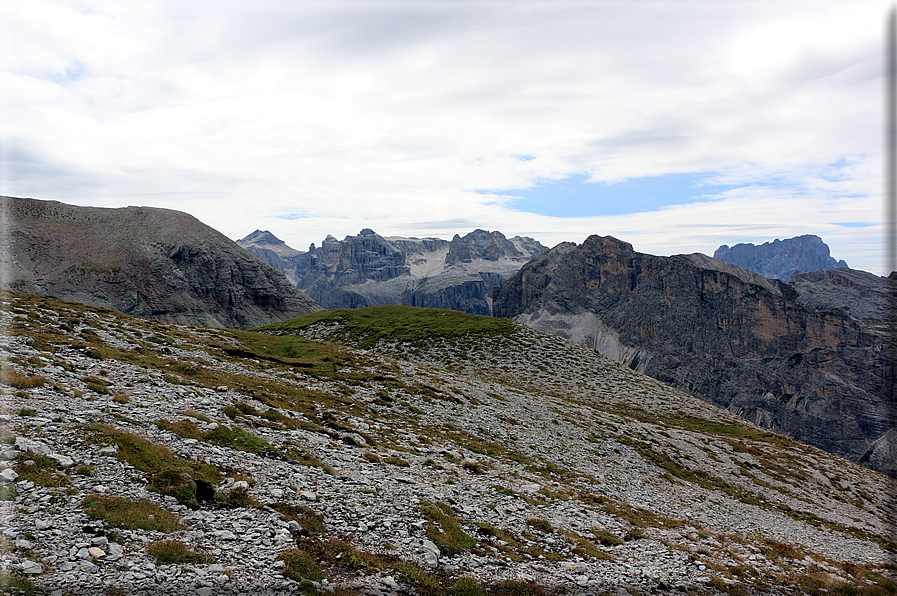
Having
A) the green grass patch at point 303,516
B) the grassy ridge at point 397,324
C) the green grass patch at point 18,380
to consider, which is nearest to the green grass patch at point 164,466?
the green grass patch at point 303,516

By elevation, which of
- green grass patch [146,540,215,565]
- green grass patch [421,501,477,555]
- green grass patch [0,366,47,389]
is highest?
green grass patch [0,366,47,389]

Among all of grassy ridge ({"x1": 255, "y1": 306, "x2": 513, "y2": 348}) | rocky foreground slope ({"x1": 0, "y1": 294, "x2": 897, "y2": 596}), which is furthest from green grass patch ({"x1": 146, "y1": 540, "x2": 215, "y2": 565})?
grassy ridge ({"x1": 255, "y1": 306, "x2": 513, "y2": 348})

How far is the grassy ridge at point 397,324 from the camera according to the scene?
85056mm

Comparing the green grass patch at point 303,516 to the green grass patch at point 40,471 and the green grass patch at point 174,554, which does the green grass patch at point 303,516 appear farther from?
the green grass patch at point 40,471

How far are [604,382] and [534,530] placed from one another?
55484 millimetres

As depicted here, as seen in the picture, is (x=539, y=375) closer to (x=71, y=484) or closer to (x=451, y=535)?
(x=451, y=535)

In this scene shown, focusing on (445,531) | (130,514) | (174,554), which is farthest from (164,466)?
(445,531)

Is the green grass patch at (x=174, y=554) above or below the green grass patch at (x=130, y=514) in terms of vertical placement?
below

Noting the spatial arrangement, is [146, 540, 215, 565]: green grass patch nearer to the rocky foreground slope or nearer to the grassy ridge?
the rocky foreground slope

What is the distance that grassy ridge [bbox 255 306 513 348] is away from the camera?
85.1 meters

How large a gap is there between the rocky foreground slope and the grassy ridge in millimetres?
37274

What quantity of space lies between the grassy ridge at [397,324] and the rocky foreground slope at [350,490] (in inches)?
1468

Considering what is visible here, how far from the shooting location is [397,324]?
93375 mm

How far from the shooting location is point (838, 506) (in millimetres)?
42562
